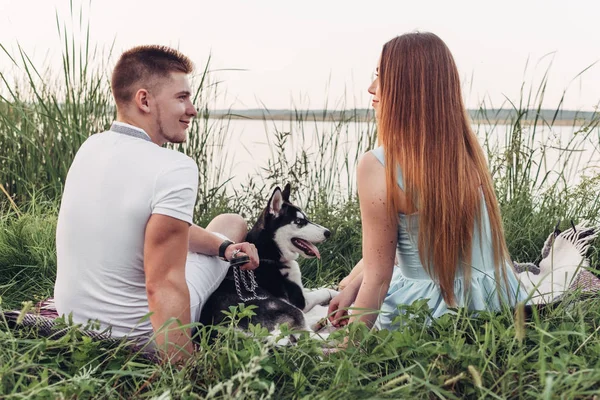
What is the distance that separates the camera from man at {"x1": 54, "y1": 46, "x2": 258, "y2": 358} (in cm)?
268

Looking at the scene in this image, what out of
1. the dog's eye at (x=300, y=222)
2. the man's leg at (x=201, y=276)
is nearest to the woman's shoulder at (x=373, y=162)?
the man's leg at (x=201, y=276)

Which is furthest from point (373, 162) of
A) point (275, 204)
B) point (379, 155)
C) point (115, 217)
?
point (275, 204)

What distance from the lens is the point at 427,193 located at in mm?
2830

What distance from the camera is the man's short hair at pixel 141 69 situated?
117 inches

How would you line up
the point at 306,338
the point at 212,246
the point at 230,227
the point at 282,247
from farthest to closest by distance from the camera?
the point at 282,247 → the point at 230,227 → the point at 212,246 → the point at 306,338

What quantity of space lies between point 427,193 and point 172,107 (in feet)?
3.96

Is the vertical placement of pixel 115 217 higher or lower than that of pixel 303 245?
higher

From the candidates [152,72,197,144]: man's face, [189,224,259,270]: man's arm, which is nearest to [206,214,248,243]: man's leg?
[189,224,259,270]: man's arm

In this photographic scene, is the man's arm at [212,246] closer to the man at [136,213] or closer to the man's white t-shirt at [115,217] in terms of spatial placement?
the man at [136,213]

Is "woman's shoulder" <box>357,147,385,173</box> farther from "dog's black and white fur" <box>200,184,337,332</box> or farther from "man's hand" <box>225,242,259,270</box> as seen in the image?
"dog's black and white fur" <box>200,184,337,332</box>

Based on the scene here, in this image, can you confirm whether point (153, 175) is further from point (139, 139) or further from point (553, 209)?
point (553, 209)

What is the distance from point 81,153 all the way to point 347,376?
1.51m

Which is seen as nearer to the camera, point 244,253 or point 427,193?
point 427,193

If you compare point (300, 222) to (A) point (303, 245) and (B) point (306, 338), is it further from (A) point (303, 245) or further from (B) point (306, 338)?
(B) point (306, 338)
